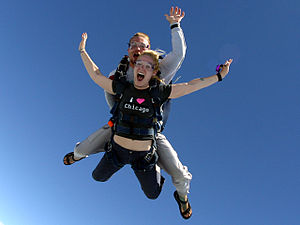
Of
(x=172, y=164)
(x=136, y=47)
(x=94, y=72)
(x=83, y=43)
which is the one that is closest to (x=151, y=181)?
(x=172, y=164)

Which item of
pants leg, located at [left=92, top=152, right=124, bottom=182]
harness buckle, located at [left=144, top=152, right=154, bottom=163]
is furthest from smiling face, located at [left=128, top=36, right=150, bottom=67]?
pants leg, located at [left=92, top=152, right=124, bottom=182]

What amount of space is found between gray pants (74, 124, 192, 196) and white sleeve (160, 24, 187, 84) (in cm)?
123

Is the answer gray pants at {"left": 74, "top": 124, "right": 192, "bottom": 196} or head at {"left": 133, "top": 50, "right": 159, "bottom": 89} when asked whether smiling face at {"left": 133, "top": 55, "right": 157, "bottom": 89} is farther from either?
gray pants at {"left": 74, "top": 124, "right": 192, "bottom": 196}

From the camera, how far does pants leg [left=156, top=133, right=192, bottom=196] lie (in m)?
4.22

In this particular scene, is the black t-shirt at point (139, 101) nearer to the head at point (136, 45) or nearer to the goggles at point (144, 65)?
the goggles at point (144, 65)

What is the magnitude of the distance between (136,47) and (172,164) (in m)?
2.31

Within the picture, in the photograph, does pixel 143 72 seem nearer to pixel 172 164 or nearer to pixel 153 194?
pixel 172 164

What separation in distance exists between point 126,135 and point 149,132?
1.30ft

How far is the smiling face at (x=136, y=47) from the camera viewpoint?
4277 mm

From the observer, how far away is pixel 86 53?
13.1ft

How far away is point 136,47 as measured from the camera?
4297mm

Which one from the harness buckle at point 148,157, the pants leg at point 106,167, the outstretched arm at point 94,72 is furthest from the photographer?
the pants leg at point 106,167

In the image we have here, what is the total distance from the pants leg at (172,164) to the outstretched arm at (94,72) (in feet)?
4.37

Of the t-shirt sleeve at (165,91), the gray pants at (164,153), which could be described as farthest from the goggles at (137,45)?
the gray pants at (164,153)
